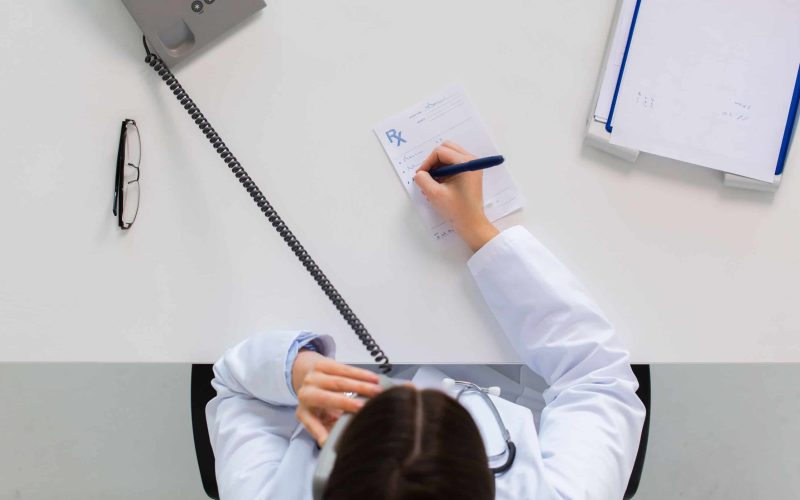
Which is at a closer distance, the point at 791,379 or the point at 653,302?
the point at 653,302

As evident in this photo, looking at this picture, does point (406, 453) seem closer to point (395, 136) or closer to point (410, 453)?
point (410, 453)

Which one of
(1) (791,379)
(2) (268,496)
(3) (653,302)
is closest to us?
(2) (268,496)

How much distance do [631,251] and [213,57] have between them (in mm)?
599

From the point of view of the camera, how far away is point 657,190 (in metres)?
0.85

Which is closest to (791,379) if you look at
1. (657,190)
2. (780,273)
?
(780,273)

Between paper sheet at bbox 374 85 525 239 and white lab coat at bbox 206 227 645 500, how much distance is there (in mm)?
58

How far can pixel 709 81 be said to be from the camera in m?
0.85

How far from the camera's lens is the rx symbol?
0.84 m

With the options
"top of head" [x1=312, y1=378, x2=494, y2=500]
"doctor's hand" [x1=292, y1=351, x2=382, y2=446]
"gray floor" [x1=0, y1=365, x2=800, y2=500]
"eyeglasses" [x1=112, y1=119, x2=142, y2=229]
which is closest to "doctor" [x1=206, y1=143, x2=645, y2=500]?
"doctor's hand" [x1=292, y1=351, x2=382, y2=446]

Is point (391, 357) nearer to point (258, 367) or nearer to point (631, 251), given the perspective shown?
point (258, 367)

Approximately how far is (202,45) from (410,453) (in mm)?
608

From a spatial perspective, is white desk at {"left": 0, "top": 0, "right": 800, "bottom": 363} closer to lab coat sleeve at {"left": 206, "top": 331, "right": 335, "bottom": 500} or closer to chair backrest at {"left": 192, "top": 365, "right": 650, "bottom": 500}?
lab coat sleeve at {"left": 206, "top": 331, "right": 335, "bottom": 500}

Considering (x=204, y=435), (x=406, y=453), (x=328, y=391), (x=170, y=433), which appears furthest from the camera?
(x=170, y=433)

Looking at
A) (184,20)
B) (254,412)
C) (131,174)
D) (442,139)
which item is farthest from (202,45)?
(254,412)
